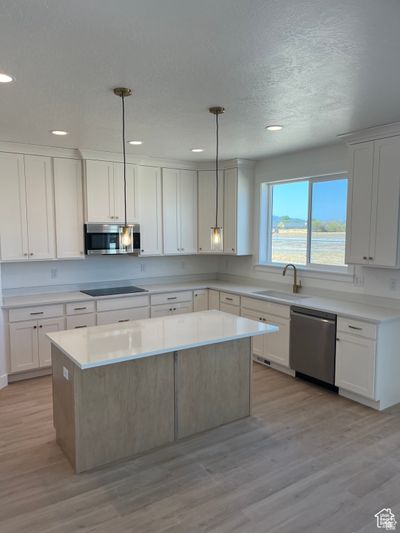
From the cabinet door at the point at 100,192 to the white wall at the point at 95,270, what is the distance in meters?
0.67

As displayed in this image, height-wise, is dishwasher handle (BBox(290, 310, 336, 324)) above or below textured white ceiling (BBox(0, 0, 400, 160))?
below

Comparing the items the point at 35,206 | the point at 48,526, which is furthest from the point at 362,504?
the point at 35,206

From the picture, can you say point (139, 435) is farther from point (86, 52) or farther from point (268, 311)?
point (86, 52)

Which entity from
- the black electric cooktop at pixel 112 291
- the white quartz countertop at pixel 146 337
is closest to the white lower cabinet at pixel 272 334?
the white quartz countertop at pixel 146 337

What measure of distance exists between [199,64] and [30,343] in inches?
134

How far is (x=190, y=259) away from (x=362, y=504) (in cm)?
404

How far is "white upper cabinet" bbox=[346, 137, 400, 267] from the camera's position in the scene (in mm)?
3445

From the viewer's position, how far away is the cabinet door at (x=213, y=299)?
17.2 ft

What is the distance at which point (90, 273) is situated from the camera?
16.4 feet

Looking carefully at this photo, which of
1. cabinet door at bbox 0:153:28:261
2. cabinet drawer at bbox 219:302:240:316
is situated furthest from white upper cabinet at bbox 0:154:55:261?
cabinet drawer at bbox 219:302:240:316

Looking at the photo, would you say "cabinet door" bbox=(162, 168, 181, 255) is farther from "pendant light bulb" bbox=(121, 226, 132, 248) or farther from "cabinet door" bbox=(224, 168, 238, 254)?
"pendant light bulb" bbox=(121, 226, 132, 248)

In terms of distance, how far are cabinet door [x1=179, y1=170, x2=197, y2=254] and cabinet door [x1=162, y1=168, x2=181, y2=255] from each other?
2.5 inches

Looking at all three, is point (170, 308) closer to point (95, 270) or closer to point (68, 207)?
point (95, 270)

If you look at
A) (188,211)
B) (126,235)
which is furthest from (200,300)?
(126,235)
